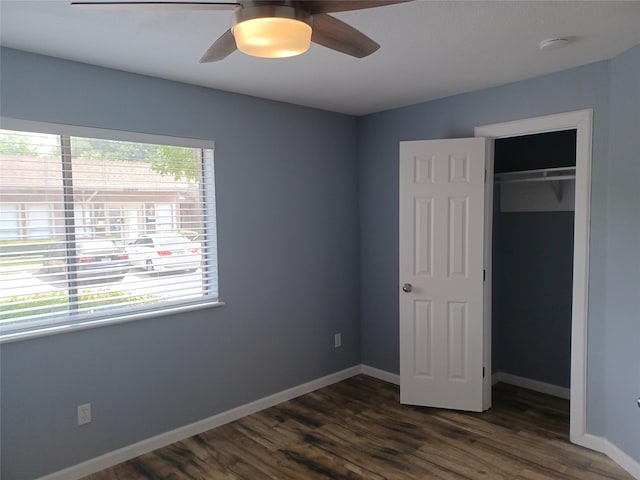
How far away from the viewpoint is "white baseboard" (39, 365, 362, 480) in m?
2.70

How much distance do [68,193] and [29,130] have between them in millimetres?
388

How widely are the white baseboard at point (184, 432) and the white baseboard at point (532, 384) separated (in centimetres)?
141

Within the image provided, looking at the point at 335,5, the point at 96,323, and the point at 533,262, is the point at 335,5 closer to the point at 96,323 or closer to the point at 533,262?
the point at 96,323

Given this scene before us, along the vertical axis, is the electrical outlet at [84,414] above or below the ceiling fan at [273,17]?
below

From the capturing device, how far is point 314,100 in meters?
3.63

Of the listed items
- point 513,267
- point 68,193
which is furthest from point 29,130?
point 513,267

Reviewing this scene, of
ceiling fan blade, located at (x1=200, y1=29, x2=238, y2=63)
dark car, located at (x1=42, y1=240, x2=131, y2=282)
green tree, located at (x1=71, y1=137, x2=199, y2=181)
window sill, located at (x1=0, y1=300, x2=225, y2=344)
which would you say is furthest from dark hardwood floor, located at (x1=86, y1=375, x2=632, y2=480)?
ceiling fan blade, located at (x1=200, y1=29, x2=238, y2=63)

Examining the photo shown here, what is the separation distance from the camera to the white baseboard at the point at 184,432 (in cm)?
270

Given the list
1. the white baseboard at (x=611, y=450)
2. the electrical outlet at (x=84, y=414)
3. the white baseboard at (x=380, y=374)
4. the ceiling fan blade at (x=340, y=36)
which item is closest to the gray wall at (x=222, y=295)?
the electrical outlet at (x=84, y=414)

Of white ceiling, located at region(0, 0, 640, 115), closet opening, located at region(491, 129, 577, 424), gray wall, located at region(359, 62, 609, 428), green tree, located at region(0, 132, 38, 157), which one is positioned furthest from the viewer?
closet opening, located at region(491, 129, 577, 424)

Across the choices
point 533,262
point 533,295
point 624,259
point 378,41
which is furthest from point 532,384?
point 378,41

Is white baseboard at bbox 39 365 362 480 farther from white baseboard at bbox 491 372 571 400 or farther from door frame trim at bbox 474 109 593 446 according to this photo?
door frame trim at bbox 474 109 593 446

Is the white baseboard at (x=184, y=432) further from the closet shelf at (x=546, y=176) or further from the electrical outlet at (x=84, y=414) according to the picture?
the closet shelf at (x=546, y=176)

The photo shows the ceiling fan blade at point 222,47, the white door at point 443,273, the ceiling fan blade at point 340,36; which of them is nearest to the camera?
the ceiling fan blade at point 340,36
